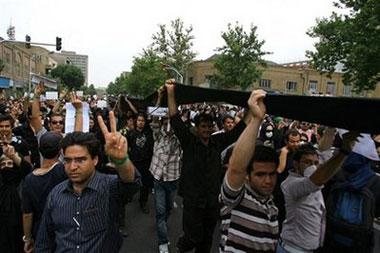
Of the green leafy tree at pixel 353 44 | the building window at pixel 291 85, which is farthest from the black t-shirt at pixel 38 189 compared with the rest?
the building window at pixel 291 85

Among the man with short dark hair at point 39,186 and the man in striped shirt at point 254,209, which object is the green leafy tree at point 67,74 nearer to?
the man with short dark hair at point 39,186

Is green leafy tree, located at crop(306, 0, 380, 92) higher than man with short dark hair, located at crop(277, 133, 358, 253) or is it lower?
higher

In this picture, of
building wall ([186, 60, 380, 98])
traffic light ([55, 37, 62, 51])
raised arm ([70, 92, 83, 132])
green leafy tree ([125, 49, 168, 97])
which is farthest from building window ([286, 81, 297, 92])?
raised arm ([70, 92, 83, 132])

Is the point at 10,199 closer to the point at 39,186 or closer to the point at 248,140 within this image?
the point at 39,186

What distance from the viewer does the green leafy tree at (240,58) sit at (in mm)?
42031

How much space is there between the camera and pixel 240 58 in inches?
1661

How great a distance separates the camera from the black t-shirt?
368cm

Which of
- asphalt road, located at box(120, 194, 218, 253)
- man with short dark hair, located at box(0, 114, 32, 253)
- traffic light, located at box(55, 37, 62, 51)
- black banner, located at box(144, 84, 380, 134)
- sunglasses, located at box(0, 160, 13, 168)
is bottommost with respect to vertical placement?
asphalt road, located at box(120, 194, 218, 253)

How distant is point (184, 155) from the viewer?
509cm

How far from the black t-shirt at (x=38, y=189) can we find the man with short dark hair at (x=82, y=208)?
29.0 inches

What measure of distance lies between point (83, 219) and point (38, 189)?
101 cm

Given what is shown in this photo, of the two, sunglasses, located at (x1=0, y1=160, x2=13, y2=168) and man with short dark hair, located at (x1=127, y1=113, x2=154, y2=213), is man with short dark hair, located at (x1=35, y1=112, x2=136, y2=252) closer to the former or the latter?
sunglasses, located at (x1=0, y1=160, x2=13, y2=168)

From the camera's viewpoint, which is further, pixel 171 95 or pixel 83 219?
pixel 171 95

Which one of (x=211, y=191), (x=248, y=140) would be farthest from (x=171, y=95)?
(x=248, y=140)
